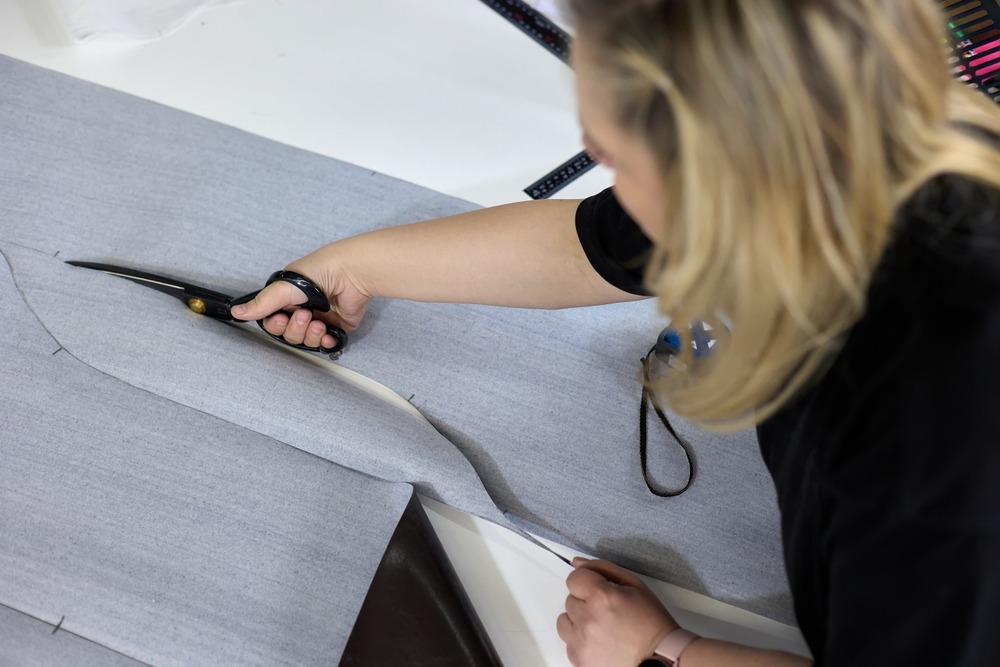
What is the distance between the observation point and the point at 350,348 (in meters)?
1.00

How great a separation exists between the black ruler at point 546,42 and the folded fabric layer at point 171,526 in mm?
503

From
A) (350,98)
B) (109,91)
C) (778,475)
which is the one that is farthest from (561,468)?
(109,91)

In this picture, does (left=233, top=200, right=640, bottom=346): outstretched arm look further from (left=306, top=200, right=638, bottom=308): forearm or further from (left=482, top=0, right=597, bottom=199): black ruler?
(left=482, top=0, right=597, bottom=199): black ruler

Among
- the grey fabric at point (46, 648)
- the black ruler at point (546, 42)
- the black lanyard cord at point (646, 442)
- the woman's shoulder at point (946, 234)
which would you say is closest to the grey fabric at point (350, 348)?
the black lanyard cord at point (646, 442)

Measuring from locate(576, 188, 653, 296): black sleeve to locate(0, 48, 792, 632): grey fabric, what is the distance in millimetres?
198

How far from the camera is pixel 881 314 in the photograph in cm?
52

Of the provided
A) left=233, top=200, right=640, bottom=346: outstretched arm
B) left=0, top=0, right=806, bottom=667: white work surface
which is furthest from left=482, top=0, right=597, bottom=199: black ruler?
left=233, top=200, right=640, bottom=346: outstretched arm

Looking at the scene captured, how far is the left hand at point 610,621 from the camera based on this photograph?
775mm

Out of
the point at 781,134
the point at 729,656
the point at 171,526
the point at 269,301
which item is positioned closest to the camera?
the point at 781,134

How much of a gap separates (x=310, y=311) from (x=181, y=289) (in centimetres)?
17

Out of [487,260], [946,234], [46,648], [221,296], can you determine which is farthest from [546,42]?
[46,648]

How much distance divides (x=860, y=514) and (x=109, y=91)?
3.83ft

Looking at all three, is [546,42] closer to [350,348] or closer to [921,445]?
[350,348]

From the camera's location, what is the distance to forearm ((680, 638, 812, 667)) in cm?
72
